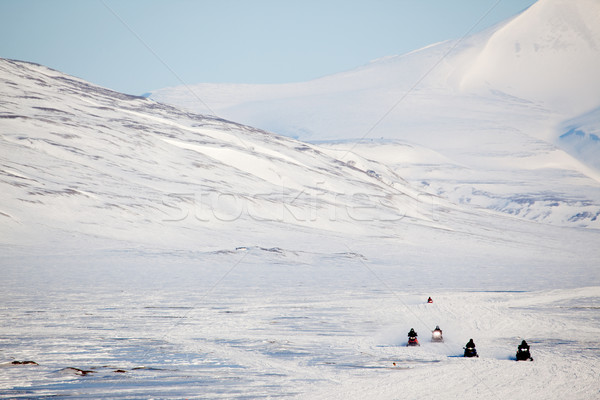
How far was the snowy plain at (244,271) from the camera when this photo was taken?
1969 centimetres

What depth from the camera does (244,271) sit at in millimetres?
61469

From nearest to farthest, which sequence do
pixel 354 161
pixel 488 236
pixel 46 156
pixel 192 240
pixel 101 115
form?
pixel 192 240
pixel 46 156
pixel 488 236
pixel 101 115
pixel 354 161

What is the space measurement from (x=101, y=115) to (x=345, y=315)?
→ 12188cm

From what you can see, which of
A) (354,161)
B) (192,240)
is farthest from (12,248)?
(354,161)

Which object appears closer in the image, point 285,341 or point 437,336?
point 285,341

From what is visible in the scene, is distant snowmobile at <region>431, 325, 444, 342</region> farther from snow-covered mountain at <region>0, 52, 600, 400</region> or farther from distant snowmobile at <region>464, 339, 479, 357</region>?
distant snowmobile at <region>464, 339, 479, 357</region>

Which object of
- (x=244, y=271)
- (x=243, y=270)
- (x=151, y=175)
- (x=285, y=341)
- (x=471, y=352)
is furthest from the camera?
(x=151, y=175)

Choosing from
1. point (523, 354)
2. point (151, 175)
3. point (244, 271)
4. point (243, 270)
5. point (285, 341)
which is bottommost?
point (285, 341)

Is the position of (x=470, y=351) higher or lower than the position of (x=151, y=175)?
lower

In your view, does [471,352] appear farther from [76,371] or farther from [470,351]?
[76,371]

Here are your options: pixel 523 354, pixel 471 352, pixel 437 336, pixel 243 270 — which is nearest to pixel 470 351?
pixel 471 352

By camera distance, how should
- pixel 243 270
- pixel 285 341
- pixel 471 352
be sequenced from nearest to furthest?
1. pixel 471 352
2. pixel 285 341
3. pixel 243 270

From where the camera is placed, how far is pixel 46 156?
106500mm

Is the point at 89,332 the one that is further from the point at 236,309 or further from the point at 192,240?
the point at 192,240
